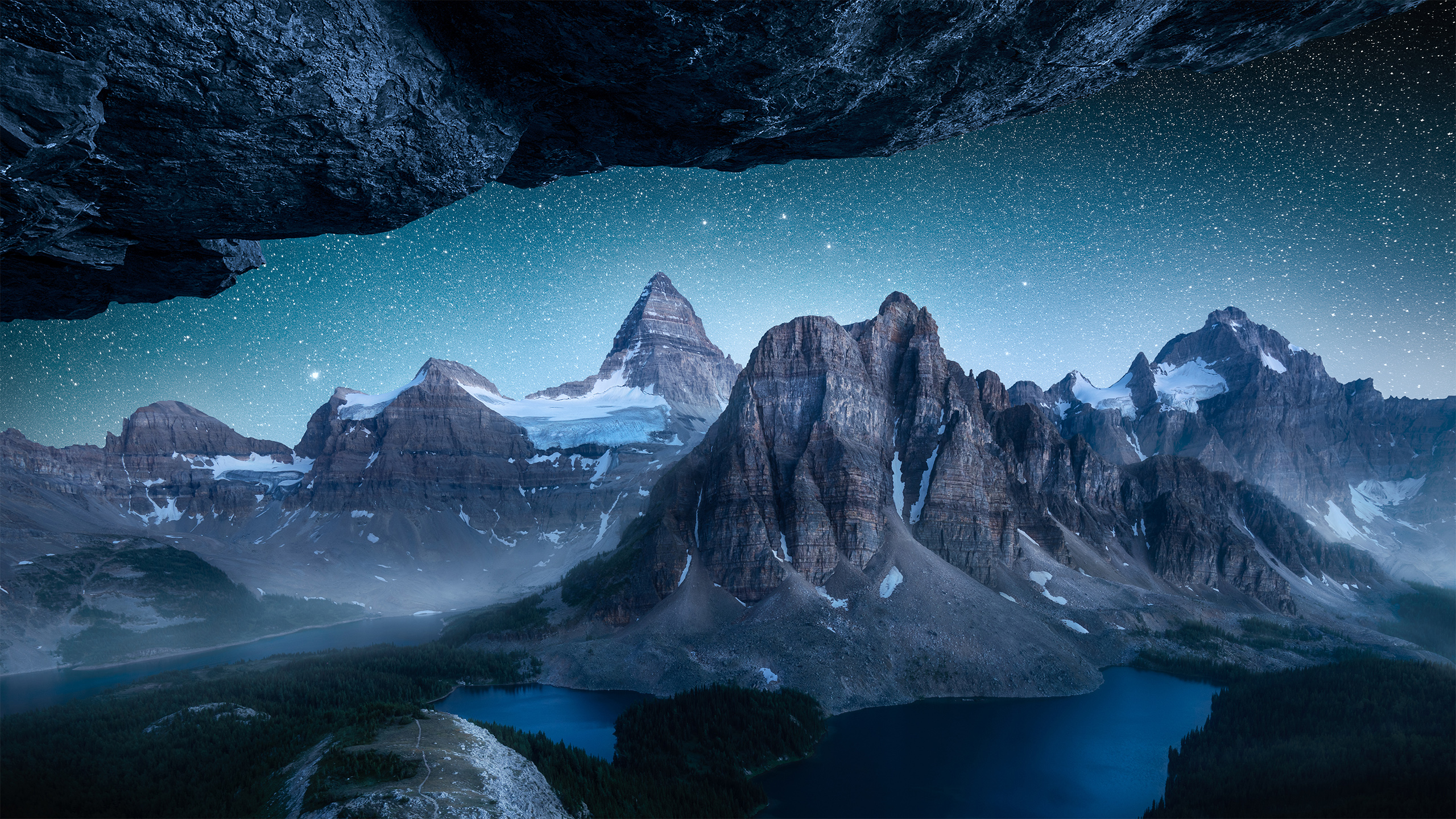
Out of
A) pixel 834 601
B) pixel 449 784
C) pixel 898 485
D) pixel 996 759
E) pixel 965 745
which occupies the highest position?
pixel 898 485

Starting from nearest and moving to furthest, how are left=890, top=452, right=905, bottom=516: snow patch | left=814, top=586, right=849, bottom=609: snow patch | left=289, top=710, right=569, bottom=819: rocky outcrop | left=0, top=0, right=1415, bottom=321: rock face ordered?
left=0, top=0, right=1415, bottom=321: rock face
left=289, top=710, right=569, bottom=819: rocky outcrop
left=814, top=586, right=849, bottom=609: snow patch
left=890, top=452, right=905, bottom=516: snow patch

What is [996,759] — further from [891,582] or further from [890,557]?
[890,557]

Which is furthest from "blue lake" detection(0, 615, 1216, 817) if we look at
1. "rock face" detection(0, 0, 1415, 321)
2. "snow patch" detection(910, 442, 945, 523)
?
"rock face" detection(0, 0, 1415, 321)

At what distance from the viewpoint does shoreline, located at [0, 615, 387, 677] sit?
108 metres

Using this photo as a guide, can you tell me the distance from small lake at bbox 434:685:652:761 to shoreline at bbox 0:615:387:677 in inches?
3242

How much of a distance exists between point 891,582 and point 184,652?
13607 cm

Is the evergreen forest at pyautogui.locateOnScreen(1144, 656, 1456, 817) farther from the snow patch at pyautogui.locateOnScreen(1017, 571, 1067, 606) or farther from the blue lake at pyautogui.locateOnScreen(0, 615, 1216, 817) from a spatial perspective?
the snow patch at pyautogui.locateOnScreen(1017, 571, 1067, 606)

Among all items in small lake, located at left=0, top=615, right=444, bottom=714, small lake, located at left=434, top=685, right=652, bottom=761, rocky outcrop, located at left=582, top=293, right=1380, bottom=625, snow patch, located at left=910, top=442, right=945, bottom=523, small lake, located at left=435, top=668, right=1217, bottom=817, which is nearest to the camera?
small lake, located at left=435, top=668, right=1217, bottom=817

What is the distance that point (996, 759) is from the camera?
53.5 meters

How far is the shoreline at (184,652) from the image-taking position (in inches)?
4272

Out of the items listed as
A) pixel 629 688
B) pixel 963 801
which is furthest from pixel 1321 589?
pixel 629 688

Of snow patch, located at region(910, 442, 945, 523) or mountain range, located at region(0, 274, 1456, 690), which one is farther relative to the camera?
snow patch, located at region(910, 442, 945, 523)

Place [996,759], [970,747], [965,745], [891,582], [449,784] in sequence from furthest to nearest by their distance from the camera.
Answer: [891,582] < [965,745] < [970,747] < [996,759] < [449,784]

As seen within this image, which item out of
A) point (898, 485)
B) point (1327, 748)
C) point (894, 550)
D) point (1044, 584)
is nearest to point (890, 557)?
point (894, 550)
